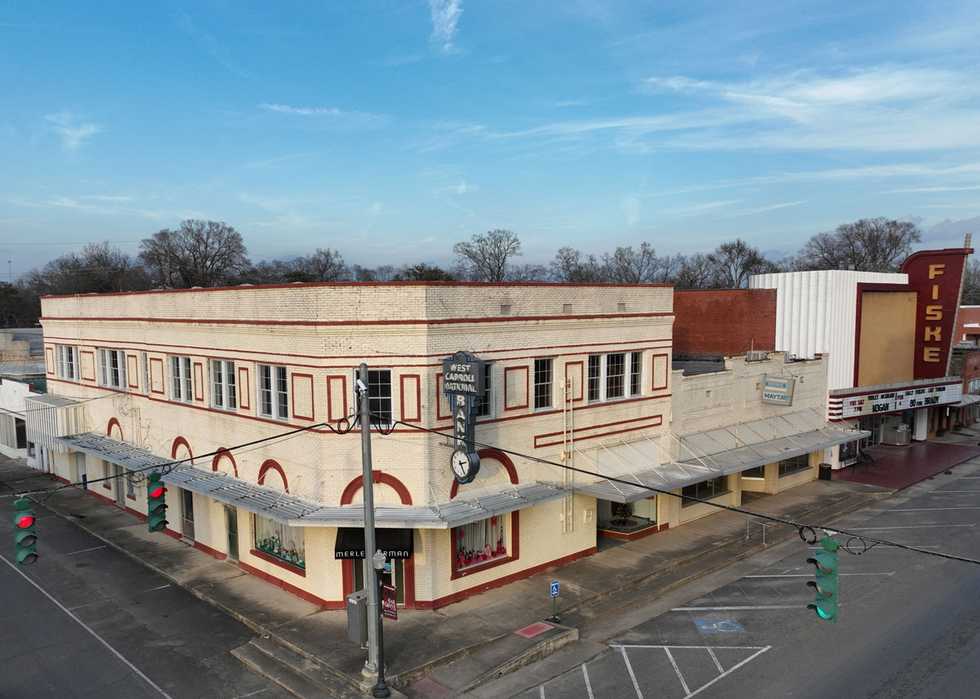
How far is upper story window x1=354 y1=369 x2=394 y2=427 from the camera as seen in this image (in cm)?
2008

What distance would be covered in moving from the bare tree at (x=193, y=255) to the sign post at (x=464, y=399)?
291 feet

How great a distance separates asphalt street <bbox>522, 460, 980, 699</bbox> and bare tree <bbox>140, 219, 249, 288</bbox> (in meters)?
91.7

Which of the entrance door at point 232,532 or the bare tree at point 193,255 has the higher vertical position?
the bare tree at point 193,255

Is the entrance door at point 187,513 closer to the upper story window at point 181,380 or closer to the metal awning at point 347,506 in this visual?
the metal awning at point 347,506

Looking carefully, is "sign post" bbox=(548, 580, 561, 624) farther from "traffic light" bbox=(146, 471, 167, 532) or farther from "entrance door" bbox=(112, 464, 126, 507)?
"entrance door" bbox=(112, 464, 126, 507)

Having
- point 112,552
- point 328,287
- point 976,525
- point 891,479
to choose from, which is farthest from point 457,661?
point 891,479

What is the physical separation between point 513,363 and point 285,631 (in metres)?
9.59

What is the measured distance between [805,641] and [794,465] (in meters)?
18.3

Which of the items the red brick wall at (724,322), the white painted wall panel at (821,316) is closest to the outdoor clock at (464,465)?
the red brick wall at (724,322)

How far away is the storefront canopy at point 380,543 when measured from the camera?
1944 centimetres

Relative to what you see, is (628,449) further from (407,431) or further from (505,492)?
(407,431)

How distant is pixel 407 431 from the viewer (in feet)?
65.5

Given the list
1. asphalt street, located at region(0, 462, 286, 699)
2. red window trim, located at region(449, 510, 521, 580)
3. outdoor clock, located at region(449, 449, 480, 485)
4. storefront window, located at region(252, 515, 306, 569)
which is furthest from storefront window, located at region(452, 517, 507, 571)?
asphalt street, located at region(0, 462, 286, 699)

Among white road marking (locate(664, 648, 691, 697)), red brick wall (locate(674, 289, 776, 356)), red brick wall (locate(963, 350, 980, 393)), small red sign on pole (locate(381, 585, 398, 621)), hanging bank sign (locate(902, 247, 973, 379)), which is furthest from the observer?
red brick wall (locate(963, 350, 980, 393))
